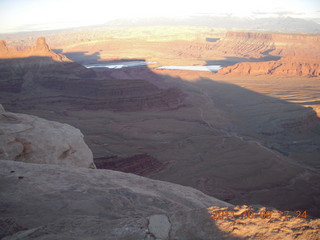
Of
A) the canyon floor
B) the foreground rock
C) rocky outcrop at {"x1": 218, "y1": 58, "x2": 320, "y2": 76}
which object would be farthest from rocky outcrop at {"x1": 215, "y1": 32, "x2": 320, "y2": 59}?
the foreground rock

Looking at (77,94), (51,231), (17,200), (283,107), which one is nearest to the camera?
(51,231)

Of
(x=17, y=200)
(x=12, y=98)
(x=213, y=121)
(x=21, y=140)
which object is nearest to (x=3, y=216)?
(x=17, y=200)

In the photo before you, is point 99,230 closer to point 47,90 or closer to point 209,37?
point 47,90

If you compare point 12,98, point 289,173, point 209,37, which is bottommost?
point 289,173

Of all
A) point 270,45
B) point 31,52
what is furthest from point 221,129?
point 270,45

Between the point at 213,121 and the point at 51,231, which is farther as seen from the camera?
the point at 213,121

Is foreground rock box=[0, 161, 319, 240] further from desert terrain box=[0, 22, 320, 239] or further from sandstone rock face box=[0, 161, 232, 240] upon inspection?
desert terrain box=[0, 22, 320, 239]

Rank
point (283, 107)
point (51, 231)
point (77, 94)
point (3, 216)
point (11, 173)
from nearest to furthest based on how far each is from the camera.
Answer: point (51, 231)
point (3, 216)
point (11, 173)
point (283, 107)
point (77, 94)
